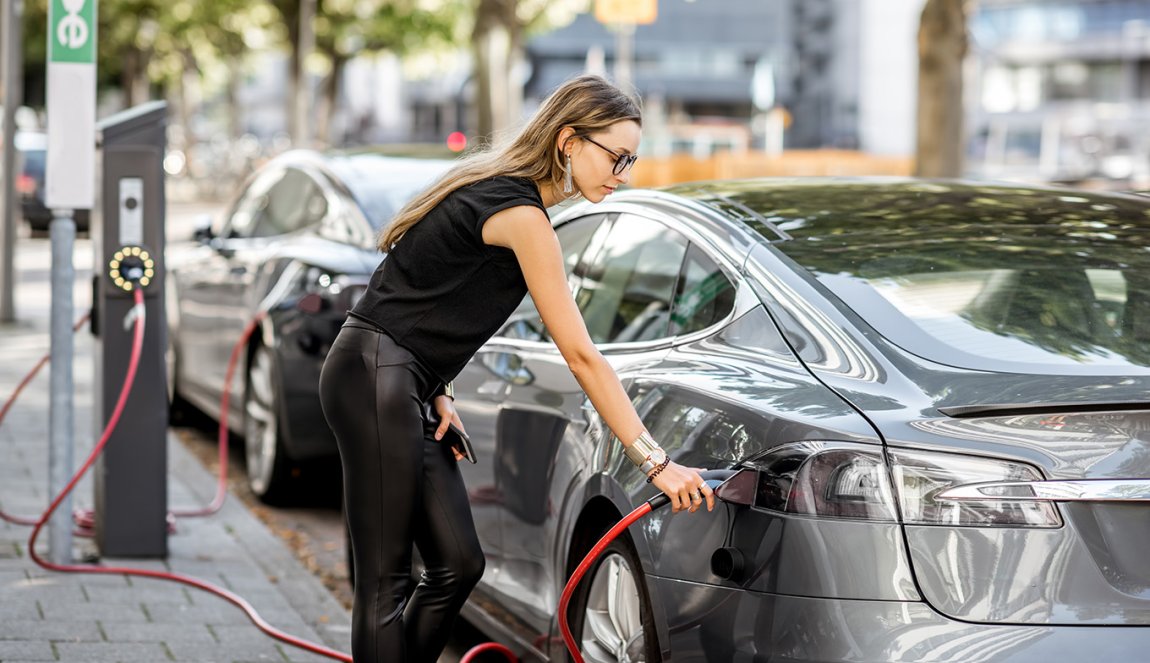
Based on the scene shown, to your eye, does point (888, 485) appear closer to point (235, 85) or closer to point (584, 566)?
point (584, 566)

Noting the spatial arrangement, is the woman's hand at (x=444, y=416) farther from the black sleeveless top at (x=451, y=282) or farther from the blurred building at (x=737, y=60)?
the blurred building at (x=737, y=60)

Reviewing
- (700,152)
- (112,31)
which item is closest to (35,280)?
(700,152)

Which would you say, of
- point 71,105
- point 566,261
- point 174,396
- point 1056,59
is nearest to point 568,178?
point 566,261

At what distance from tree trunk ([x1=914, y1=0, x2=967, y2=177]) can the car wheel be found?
1054 cm

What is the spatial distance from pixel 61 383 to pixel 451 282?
274 centimetres

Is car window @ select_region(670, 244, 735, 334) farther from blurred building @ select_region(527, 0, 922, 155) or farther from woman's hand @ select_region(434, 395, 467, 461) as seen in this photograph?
blurred building @ select_region(527, 0, 922, 155)

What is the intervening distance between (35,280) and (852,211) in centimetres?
1690

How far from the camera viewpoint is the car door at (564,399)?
4.10 metres

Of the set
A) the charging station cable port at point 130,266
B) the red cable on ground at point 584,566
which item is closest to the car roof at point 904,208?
the red cable on ground at point 584,566

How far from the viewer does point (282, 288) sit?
7.43m

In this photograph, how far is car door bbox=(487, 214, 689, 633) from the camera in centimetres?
410

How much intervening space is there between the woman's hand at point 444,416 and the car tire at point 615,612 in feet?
1.46

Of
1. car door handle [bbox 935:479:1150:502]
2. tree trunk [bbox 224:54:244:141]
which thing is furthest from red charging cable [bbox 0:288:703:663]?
tree trunk [bbox 224:54:244:141]

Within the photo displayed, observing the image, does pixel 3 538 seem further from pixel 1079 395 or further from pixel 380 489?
pixel 1079 395
